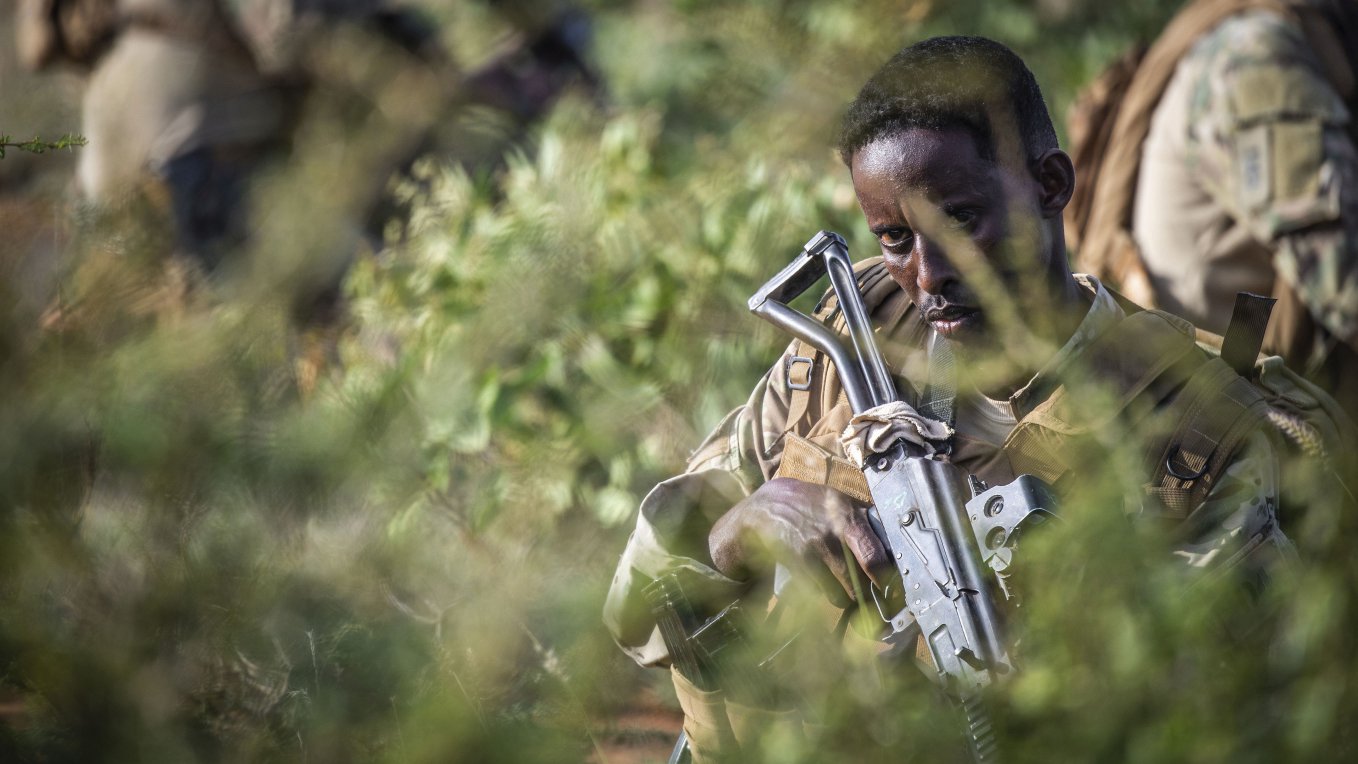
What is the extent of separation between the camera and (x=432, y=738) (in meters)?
1.19

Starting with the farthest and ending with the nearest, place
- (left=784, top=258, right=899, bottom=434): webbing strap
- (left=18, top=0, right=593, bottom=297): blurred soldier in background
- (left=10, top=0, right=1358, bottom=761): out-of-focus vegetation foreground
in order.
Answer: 1. (left=18, top=0, right=593, bottom=297): blurred soldier in background
2. (left=784, top=258, right=899, bottom=434): webbing strap
3. (left=10, top=0, right=1358, bottom=761): out-of-focus vegetation foreground

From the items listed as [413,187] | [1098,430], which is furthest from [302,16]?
[1098,430]

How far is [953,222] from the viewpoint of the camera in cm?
179

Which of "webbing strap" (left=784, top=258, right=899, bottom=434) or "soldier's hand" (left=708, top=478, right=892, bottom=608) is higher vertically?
"webbing strap" (left=784, top=258, right=899, bottom=434)

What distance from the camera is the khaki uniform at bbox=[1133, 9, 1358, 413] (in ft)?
12.5

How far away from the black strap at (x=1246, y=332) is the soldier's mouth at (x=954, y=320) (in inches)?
12.8

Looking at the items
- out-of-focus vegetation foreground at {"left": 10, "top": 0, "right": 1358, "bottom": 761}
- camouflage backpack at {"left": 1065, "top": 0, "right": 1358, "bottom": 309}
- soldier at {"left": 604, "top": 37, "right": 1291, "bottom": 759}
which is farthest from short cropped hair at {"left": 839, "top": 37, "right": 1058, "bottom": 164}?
camouflage backpack at {"left": 1065, "top": 0, "right": 1358, "bottom": 309}

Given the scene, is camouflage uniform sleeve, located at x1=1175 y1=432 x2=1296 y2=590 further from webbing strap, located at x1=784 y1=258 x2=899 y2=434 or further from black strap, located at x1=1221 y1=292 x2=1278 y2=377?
webbing strap, located at x1=784 y1=258 x2=899 y2=434

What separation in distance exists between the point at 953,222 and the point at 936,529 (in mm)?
379

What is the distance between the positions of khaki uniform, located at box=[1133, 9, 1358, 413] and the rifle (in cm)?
230

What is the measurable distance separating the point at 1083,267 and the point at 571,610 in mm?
2632

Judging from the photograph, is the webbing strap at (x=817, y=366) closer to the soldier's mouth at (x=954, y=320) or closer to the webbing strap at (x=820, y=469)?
the webbing strap at (x=820, y=469)

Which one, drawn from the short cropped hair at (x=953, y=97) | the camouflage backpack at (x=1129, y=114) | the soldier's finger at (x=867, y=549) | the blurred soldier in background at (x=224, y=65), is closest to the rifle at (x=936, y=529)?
the soldier's finger at (x=867, y=549)

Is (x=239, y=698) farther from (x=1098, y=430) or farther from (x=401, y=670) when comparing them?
(x=1098, y=430)
